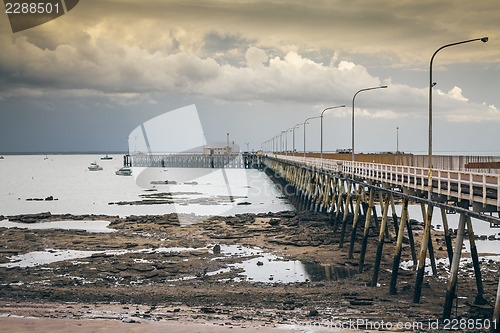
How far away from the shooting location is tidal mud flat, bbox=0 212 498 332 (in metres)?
17.8

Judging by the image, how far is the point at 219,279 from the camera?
82.5 feet

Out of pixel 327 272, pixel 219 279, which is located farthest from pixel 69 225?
pixel 327 272

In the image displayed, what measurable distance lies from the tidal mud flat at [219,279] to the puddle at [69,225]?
114 inches

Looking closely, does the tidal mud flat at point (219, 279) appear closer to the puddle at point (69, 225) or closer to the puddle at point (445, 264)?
the puddle at point (445, 264)

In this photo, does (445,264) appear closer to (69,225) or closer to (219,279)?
(219,279)

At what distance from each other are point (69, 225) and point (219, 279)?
28.3m

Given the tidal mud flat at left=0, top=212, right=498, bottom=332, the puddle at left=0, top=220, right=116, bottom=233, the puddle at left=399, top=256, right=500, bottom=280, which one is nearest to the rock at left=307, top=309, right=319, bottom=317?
the tidal mud flat at left=0, top=212, right=498, bottom=332

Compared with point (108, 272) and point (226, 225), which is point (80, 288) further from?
point (226, 225)

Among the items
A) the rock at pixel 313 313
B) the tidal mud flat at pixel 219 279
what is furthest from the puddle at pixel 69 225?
the rock at pixel 313 313

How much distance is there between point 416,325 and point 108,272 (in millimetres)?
17588

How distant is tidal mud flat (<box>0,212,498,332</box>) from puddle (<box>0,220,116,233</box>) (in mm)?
2902

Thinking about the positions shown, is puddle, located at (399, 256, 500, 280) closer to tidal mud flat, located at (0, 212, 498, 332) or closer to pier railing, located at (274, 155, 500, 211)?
tidal mud flat, located at (0, 212, 498, 332)

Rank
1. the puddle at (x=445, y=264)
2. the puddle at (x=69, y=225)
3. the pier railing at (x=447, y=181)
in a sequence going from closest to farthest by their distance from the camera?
the pier railing at (x=447, y=181) < the puddle at (x=445, y=264) < the puddle at (x=69, y=225)

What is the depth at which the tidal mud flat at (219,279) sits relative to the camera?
1781 cm
